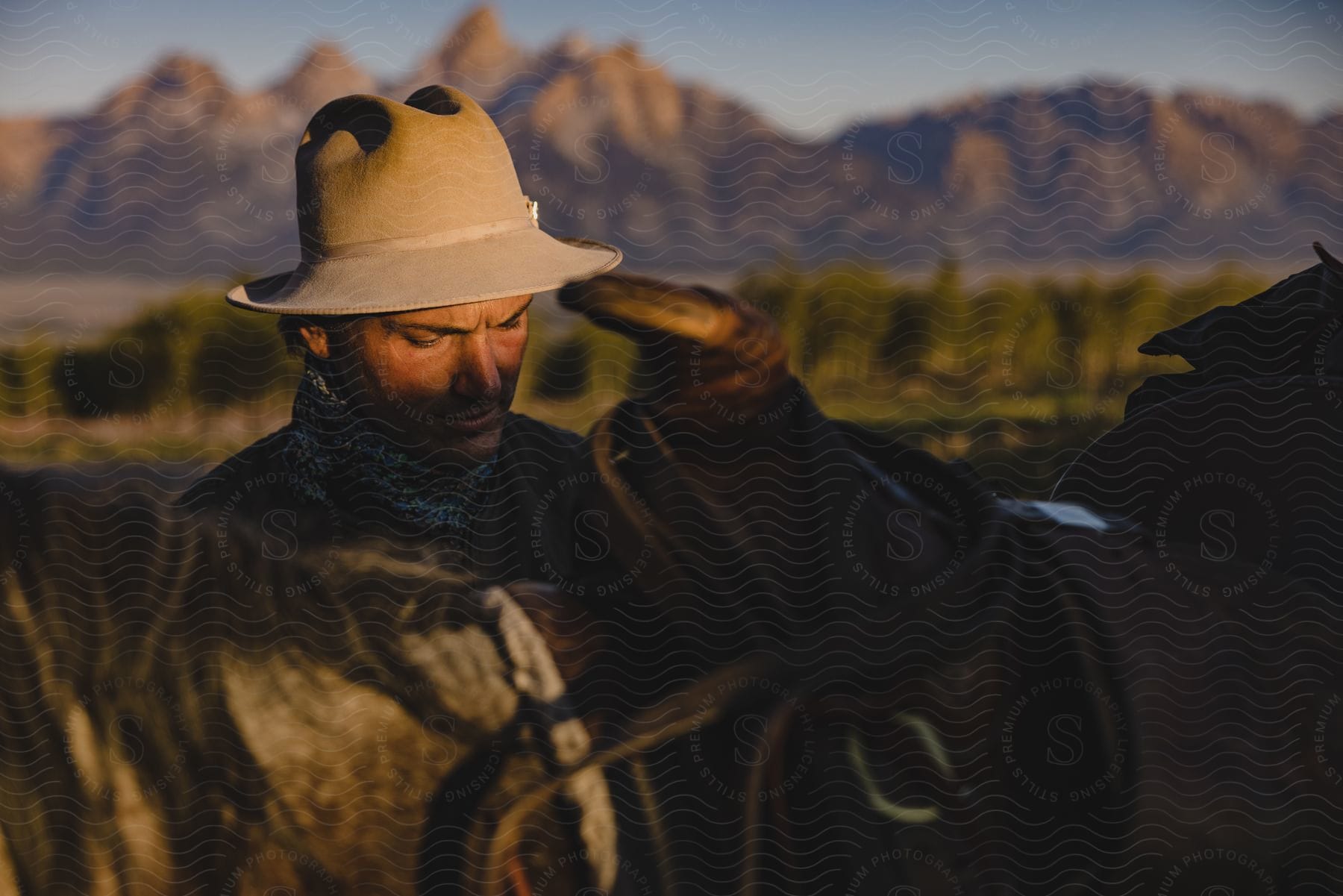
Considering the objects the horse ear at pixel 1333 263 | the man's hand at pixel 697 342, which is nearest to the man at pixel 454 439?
the man's hand at pixel 697 342

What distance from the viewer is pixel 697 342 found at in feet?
4.79

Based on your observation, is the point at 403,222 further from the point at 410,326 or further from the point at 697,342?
the point at 697,342

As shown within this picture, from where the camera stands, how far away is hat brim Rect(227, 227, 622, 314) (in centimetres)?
202

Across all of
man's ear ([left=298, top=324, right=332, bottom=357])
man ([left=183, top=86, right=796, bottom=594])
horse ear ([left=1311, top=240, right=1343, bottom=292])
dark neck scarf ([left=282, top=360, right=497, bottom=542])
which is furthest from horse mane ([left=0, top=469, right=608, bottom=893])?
horse ear ([left=1311, top=240, right=1343, bottom=292])

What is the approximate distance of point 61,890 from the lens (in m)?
1.76

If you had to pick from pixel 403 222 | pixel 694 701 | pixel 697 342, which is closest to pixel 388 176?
pixel 403 222

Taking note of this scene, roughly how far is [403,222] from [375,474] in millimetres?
484

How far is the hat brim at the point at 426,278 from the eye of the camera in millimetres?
2020

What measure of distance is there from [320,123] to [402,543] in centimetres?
94

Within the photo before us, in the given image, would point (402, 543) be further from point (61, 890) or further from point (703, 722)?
point (61, 890)

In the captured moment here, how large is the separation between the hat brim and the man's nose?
12 centimetres

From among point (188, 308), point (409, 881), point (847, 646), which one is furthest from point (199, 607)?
point (188, 308)

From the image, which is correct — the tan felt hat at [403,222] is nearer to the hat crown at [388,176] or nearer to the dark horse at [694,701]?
the hat crown at [388,176]

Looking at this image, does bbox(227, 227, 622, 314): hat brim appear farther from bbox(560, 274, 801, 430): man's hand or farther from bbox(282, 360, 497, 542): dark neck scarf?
bbox(560, 274, 801, 430): man's hand
